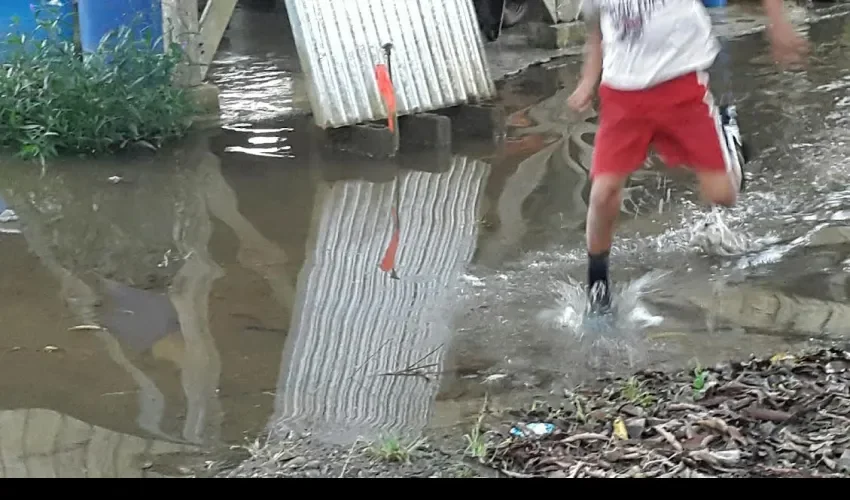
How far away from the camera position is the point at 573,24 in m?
9.67

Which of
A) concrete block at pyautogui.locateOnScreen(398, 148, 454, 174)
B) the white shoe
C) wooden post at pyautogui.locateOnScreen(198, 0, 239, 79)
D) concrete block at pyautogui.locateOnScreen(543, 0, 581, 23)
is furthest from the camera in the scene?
concrete block at pyautogui.locateOnScreen(543, 0, 581, 23)

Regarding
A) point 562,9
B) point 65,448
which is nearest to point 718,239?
point 65,448

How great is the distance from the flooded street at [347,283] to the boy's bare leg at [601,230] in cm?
11

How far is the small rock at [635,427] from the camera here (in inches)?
110

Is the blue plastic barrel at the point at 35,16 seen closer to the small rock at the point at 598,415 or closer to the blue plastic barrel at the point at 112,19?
the blue plastic barrel at the point at 112,19

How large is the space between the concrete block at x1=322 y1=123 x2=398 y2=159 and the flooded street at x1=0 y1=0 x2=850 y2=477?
4.8 inches

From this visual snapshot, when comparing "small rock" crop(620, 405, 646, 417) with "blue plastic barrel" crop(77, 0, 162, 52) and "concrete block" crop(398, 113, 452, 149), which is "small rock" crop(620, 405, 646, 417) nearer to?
"concrete block" crop(398, 113, 452, 149)

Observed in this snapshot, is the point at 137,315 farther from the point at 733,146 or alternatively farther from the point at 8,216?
the point at 733,146

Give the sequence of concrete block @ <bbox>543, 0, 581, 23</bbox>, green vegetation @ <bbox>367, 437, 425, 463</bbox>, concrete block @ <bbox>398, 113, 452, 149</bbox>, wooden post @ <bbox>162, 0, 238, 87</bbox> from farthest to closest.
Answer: concrete block @ <bbox>543, 0, 581, 23</bbox>
wooden post @ <bbox>162, 0, 238, 87</bbox>
concrete block @ <bbox>398, 113, 452, 149</bbox>
green vegetation @ <bbox>367, 437, 425, 463</bbox>

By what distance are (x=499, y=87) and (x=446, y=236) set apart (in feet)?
11.1

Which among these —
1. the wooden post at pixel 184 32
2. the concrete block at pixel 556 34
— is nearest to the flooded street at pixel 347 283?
the wooden post at pixel 184 32

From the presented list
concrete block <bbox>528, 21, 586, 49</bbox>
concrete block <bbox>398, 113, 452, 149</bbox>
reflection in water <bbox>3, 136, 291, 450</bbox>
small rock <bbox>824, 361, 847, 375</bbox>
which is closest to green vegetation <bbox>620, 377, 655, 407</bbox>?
small rock <bbox>824, 361, 847, 375</bbox>

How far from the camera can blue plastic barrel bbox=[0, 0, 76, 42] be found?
6309mm

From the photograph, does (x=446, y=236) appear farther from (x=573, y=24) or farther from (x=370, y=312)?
(x=573, y=24)
